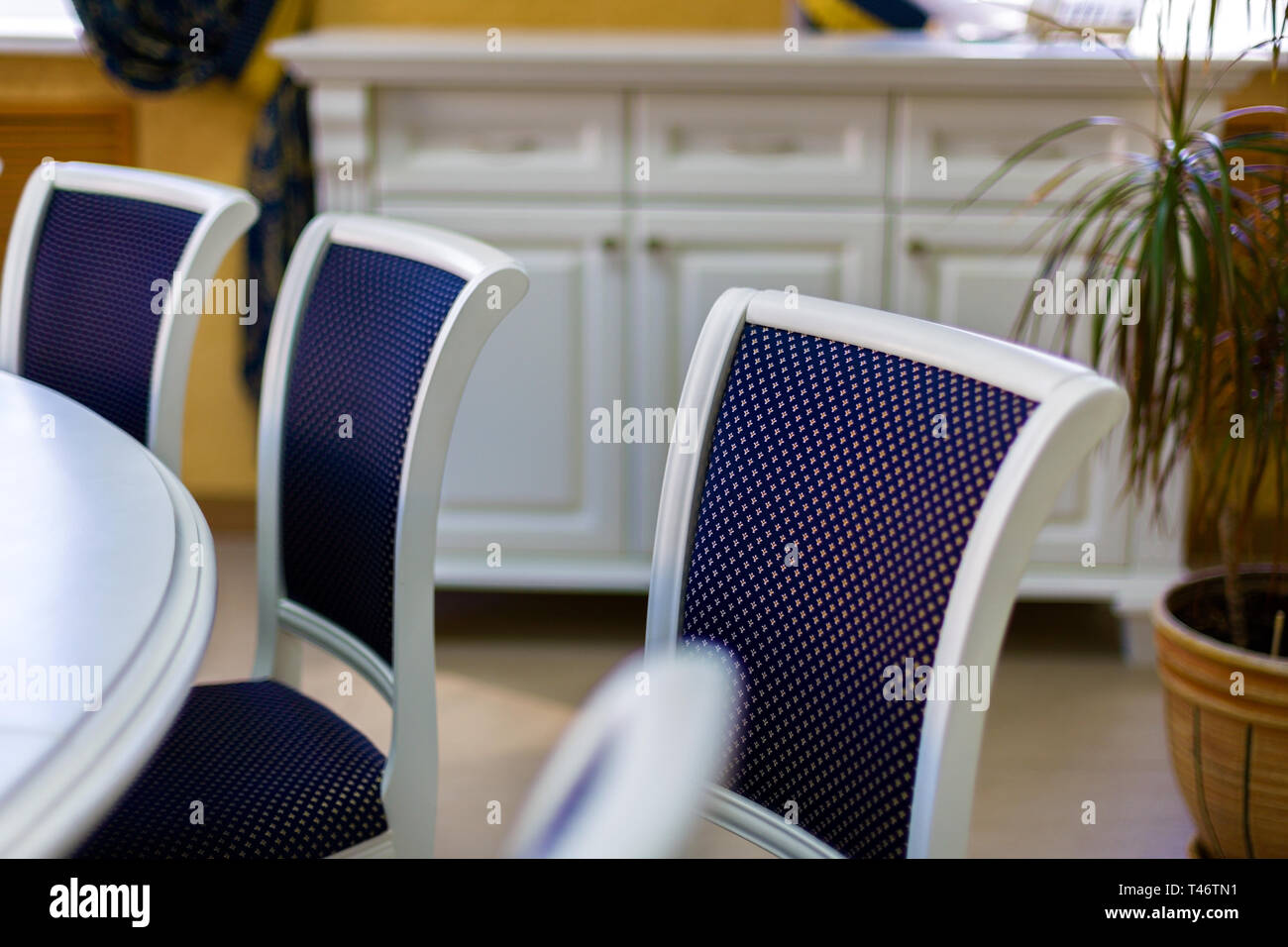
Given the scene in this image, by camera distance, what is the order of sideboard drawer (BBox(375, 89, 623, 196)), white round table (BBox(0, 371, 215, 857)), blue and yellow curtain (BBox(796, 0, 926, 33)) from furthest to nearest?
blue and yellow curtain (BBox(796, 0, 926, 33)) → sideboard drawer (BBox(375, 89, 623, 196)) → white round table (BBox(0, 371, 215, 857))

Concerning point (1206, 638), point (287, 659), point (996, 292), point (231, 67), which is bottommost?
point (1206, 638)

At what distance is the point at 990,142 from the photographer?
7.39ft

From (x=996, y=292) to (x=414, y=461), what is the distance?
1541 millimetres

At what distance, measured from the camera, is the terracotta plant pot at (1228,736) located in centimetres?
154

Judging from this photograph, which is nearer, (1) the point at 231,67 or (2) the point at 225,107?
(1) the point at 231,67

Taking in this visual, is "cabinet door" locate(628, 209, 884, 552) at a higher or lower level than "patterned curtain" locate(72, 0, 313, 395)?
lower

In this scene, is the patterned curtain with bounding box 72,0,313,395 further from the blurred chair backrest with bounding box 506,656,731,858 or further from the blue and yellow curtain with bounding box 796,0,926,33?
the blurred chair backrest with bounding box 506,656,731,858

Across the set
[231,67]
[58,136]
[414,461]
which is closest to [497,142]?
[231,67]

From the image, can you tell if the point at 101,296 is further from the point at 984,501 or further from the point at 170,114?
the point at 170,114

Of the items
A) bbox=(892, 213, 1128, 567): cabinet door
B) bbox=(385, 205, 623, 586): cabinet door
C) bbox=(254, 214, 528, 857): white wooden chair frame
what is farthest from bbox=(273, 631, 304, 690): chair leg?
bbox=(892, 213, 1128, 567): cabinet door

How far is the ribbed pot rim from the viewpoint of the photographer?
153 centimetres

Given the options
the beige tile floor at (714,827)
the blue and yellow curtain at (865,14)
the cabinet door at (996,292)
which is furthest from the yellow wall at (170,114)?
the cabinet door at (996,292)

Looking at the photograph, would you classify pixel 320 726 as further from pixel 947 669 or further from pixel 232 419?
pixel 232 419

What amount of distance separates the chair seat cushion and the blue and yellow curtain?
79.5 inches
